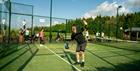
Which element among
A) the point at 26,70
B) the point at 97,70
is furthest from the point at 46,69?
the point at 97,70

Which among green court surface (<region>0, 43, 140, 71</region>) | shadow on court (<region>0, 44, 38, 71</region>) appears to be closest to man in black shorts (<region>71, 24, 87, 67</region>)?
green court surface (<region>0, 43, 140, 71</region>)

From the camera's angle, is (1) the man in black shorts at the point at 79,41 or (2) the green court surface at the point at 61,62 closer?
(2) the green court surface at the point at 61,62

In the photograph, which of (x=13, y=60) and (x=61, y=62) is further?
(x=13, y=60)

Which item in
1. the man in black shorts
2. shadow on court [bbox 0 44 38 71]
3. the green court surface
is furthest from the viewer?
the man in black shorts

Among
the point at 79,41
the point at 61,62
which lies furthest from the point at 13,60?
the point at 79,41

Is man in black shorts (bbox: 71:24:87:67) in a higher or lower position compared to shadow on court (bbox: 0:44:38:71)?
higher

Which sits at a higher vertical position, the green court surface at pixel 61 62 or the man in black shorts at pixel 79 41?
the man in black shorts at pixel 79 41

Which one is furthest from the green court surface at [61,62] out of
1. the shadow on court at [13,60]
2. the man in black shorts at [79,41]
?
the man in black shorts at [79,41]

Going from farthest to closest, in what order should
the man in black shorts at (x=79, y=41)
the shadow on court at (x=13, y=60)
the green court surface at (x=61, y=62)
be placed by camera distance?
1. the man in black shorts at (x=79, y=41)
2. the green court surface at (x=61, y=62)
3. the shadow on court at (x=13, y=60)

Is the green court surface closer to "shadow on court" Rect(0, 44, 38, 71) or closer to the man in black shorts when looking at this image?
"shadow on court" Rect(0, 44, 38, 71)

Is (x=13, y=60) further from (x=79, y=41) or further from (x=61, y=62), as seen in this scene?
(x=79, y=41)

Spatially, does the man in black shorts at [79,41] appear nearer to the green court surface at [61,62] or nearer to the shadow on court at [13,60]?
the green court surface at [61,62]

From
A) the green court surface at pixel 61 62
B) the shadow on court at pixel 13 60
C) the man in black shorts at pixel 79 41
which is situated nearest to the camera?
the shadow on court at pixel 13 60

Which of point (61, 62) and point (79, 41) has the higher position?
point (79, 41)
